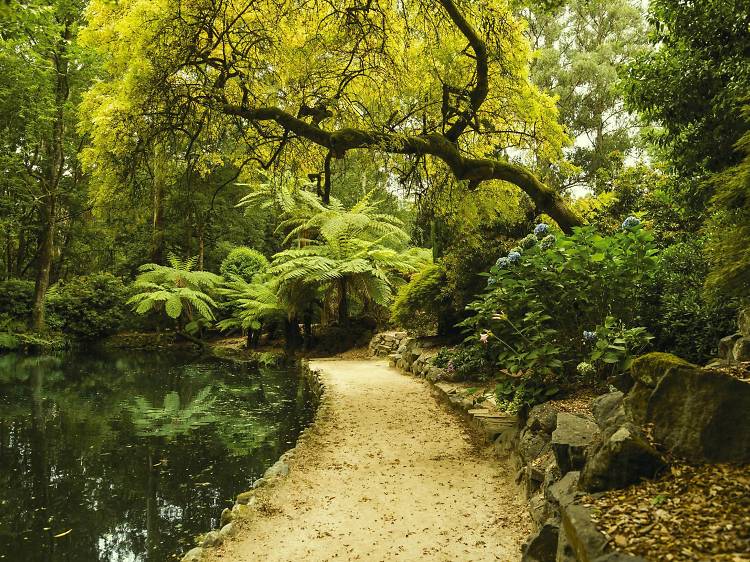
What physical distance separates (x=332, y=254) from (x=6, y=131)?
32.4ft

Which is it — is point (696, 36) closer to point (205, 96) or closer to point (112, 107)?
point (205, 96)

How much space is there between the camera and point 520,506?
335cm

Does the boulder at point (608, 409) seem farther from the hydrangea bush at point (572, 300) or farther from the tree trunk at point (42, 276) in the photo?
the tree trunk at point (42, 276)

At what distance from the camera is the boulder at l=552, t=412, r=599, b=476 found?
8.72 feet

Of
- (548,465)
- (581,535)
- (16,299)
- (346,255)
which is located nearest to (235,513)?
(548,465)

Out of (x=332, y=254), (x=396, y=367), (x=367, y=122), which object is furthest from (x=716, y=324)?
(x=332, y=254)

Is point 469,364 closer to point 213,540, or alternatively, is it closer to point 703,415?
point 213,540

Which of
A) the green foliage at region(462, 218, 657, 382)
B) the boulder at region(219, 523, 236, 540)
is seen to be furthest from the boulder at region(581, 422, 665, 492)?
the boulder at region(219, 523, 236, 540)

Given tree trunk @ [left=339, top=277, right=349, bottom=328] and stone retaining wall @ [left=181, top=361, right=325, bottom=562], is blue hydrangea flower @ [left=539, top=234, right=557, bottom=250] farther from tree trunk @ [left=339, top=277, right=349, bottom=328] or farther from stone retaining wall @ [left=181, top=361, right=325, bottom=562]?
tree trunk @ [left=339, top=277, right=349, bottom=328]

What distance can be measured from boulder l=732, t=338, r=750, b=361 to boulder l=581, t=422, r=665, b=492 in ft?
3.29

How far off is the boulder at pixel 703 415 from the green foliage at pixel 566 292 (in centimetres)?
152

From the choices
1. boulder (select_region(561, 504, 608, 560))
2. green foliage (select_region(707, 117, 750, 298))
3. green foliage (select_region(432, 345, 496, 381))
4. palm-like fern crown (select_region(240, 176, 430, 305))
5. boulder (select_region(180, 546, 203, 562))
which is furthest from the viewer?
palm-like fern crown (select_region(240, 176, 430, 305))

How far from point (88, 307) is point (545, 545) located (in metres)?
17.2

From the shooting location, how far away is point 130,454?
211 inches
